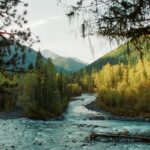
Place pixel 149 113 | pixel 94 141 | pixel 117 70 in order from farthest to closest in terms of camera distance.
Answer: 1. pixel 117 70
2. pixel 149 113
3. pixel 94 141

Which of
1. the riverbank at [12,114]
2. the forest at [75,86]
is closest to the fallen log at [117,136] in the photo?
the forest at [75,86]

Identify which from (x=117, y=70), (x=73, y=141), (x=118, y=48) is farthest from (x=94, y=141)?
(x=117, y=70)

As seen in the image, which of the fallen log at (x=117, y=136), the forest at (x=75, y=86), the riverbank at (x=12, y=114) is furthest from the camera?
the riverbank at (x=12, y=114)

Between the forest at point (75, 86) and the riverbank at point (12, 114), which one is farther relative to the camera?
Answer: the riverbank at point (12, 114)

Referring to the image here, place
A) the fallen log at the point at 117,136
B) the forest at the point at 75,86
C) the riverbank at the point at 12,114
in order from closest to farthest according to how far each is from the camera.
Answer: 1. the forest at the point at 75,86
2. the fallen log at the point at 117,136
3. the riverbank at the point at 12,114

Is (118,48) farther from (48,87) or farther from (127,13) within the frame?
(48,87)

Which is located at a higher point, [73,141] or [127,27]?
[127,27]

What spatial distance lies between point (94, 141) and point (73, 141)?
2.49 m

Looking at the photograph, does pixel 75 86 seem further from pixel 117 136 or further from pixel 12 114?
pixel 117 136

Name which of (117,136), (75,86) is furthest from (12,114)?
(75,86)

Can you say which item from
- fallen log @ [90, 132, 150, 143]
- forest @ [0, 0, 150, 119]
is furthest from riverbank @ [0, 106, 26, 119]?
fallen log @ [90, 132, 150, 143]

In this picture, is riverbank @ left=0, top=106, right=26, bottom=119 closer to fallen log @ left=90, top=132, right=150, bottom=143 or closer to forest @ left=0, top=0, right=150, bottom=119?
forest @ left=0, top=0, right=150, bottom=119

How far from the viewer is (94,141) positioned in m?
42.6

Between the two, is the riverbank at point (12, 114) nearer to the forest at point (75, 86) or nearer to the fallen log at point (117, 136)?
the forest at point (75, 86)
